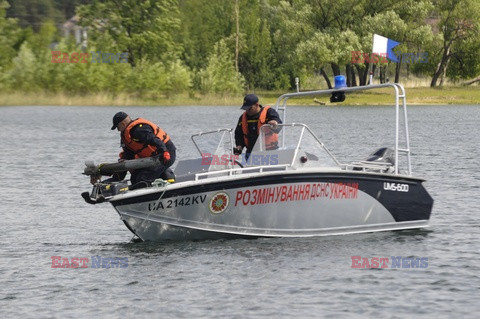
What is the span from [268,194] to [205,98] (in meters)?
58.3

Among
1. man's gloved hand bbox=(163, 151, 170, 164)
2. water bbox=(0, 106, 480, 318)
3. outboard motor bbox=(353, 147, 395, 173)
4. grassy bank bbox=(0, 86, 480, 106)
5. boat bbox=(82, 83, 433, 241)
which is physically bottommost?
water bbox=(0, 106, 480, 318)

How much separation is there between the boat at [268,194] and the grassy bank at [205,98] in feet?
173

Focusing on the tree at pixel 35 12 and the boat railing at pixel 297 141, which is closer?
the boat railing at pixel 297 141

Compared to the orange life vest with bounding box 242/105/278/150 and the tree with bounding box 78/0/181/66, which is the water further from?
the tree with bounding box 78/0/181/66

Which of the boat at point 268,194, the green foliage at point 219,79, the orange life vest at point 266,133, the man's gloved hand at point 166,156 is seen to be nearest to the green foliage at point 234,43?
the green foliage at point 219,79

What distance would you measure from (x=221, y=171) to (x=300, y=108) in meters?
51.8

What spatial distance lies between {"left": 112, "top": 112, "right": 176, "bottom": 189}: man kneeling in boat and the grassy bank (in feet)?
176

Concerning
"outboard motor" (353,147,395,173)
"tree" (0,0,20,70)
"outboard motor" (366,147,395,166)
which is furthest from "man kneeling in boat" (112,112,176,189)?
"tree" (0,0,20,70)

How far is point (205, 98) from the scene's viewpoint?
71.2m

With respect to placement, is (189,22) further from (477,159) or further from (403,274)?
(403,274)

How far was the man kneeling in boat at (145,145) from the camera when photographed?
13250mm

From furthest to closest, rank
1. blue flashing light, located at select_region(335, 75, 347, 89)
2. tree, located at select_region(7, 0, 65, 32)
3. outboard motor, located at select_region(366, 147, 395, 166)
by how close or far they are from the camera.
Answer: tree, located at select_region(7, 0, 65, 32)
outboard motor, located at select_region(366, 147, 395, 166)
blue flashing light, located at select_region(335, 75, 347, 89)

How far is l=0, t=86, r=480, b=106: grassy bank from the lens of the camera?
2670 inches

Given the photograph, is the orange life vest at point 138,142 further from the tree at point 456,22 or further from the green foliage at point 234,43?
the tree at point 456,22
